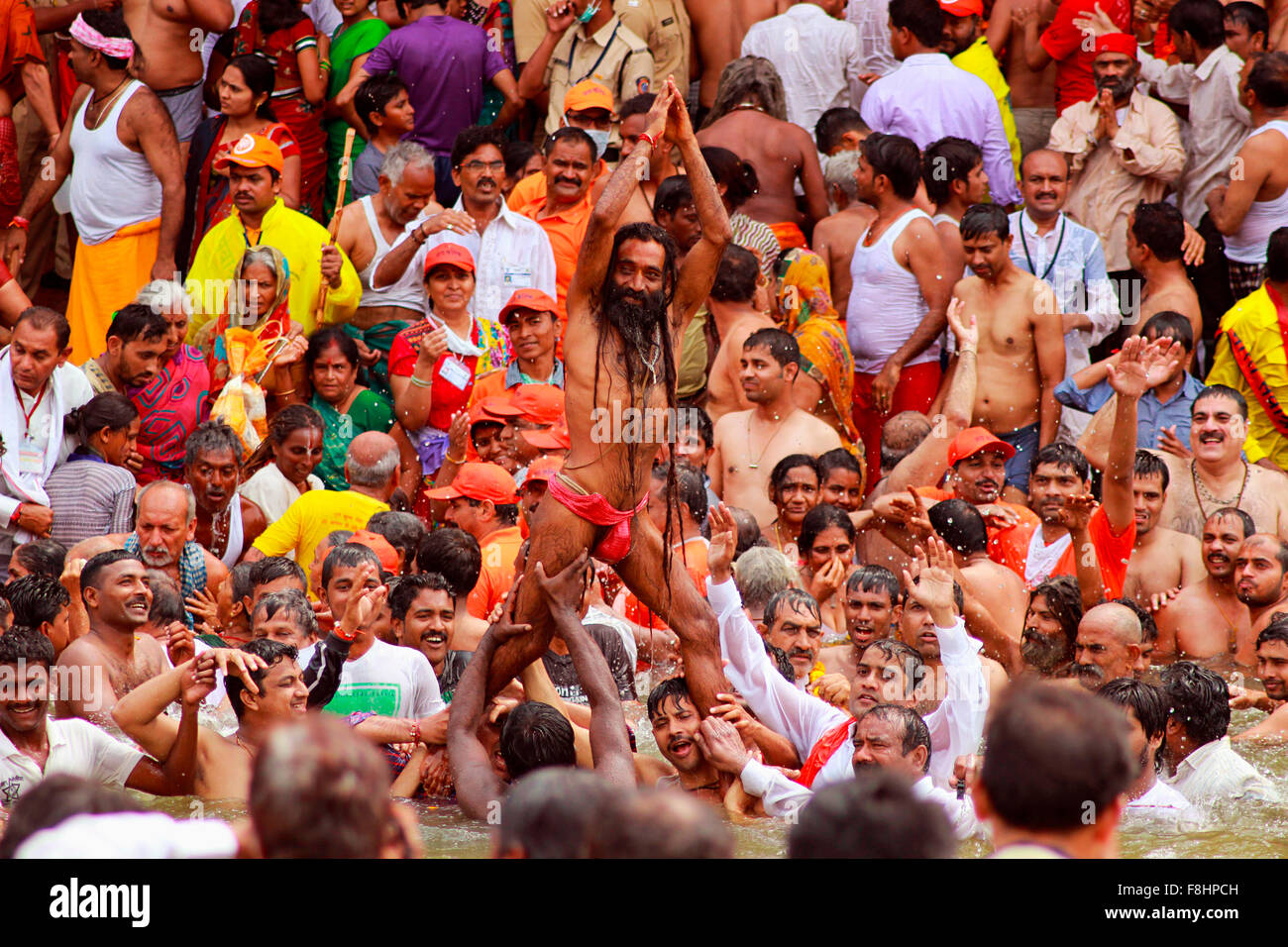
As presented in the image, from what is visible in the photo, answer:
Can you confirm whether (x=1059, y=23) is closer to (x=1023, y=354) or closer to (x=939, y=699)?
(x=1023, y=354)

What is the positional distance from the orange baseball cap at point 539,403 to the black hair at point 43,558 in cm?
216

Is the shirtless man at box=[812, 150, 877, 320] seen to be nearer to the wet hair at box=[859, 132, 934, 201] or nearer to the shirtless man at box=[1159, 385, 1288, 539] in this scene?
the wet hair at box=[859, 132, 934, 201]

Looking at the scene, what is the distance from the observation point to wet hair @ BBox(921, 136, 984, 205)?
8.65 m

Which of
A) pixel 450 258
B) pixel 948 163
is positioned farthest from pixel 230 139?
pixel 948 163

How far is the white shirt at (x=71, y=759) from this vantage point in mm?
5129

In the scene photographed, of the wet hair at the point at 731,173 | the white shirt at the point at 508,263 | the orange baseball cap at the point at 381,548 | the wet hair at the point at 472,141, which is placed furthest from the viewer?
the wet hair at the point at 472,141

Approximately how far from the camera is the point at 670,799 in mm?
2395

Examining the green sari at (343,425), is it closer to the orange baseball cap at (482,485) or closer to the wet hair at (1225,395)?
the orange baseball cap at (482,485)

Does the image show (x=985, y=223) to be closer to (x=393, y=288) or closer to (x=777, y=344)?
(x=777, y=344)

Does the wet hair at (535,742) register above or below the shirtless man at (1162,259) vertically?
below

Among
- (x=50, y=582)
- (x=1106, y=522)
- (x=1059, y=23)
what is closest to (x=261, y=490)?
(x=50, y=582)

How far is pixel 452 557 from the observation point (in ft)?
21.0

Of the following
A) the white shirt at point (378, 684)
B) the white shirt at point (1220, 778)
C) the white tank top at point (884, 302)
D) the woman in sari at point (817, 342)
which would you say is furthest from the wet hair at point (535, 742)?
the white tank top at point (884, 302)

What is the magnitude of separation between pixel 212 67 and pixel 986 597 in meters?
5.68
